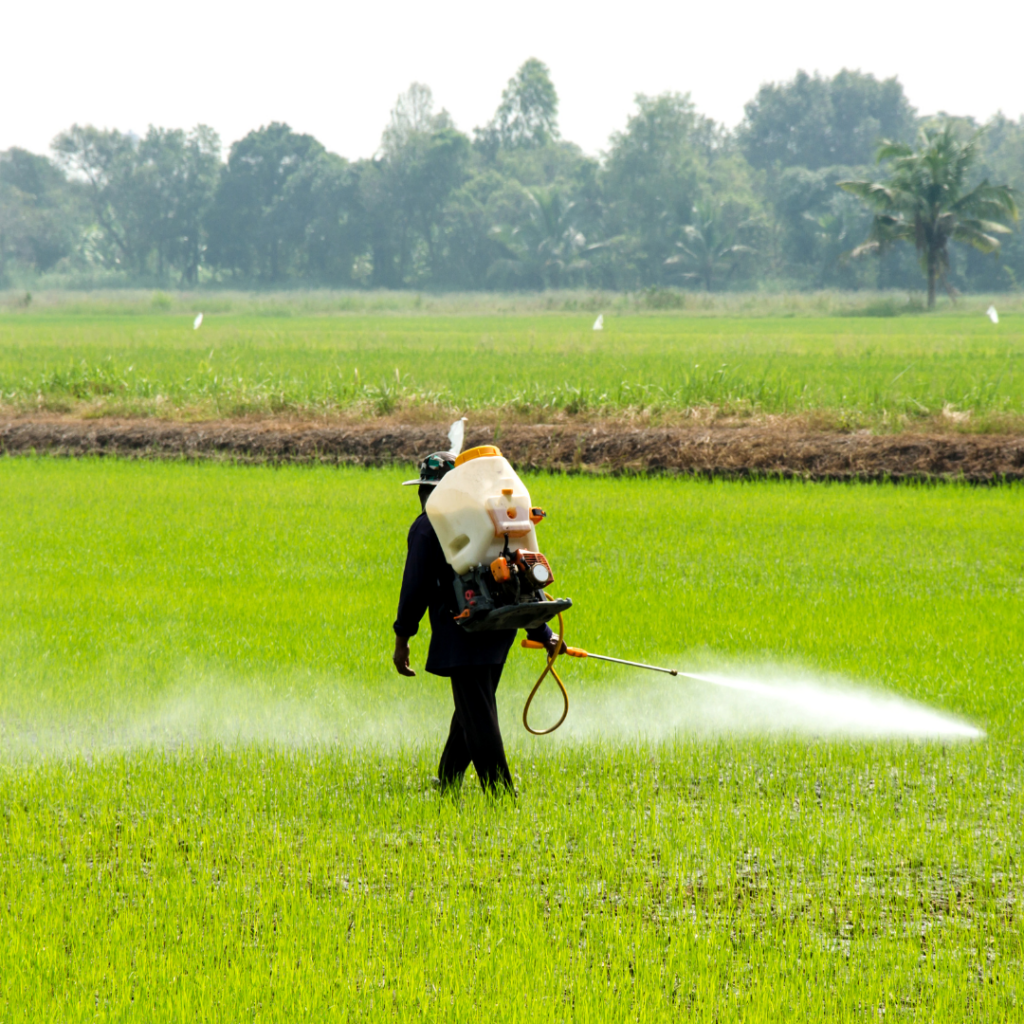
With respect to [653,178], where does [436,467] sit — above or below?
below

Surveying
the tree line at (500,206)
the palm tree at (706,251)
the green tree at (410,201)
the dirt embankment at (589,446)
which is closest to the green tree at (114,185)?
the tree line at (500,206)

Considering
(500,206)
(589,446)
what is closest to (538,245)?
(500,206)

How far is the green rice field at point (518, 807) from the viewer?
11.2 feet

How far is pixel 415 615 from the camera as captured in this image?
4574 millimetres

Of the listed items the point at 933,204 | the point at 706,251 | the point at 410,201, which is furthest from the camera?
the point at 410,201

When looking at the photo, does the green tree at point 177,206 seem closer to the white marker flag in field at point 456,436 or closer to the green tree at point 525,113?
the green tree at point 525,113

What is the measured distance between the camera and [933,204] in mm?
53156

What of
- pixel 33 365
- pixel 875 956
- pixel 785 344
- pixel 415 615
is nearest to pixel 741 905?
pixel 875 956

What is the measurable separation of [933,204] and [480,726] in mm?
54593

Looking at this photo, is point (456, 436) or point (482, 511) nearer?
point (482, 511)

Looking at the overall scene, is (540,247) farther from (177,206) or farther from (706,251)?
(177,206)

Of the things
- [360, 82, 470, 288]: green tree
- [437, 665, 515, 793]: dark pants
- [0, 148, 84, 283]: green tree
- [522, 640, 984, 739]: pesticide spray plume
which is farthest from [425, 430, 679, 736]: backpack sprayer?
[0, 148, 84, 283]: green tree

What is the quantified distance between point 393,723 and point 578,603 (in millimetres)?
2512

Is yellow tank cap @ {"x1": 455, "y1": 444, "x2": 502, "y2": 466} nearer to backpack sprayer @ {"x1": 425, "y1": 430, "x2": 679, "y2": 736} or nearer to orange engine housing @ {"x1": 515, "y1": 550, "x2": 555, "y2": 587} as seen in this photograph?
backpack sprayer @ {"x1": 425, "y1": 430, "x2": 679, "y2": 736}
